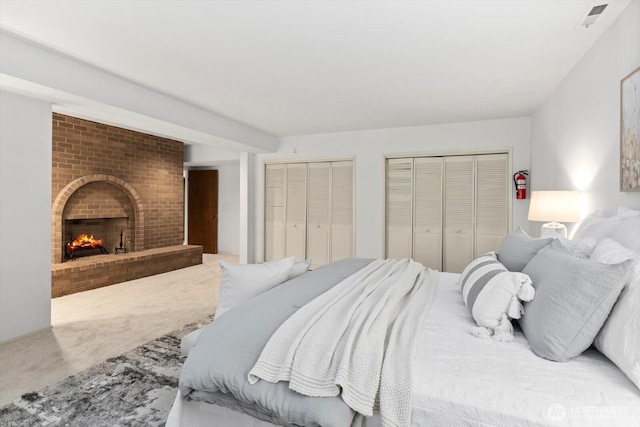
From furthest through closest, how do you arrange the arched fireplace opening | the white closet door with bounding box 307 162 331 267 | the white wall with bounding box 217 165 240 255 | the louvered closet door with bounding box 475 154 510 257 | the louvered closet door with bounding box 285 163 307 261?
1. the white wall with bounding box 217 165 240 255
2. the louvered closet door with bounding box 285 163 307 261
3. the white closet door with bounding box 307 162 331 267
4. the louvered closet door with bounding box 475 154 510 257
5. the arched fireplace opening

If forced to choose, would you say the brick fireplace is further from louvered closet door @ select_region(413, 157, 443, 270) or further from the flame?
louvered closet door @ select_region(413, 157, 443, 270)

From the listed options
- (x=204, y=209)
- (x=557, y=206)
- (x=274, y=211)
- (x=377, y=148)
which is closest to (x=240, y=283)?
(x=557, y=206)

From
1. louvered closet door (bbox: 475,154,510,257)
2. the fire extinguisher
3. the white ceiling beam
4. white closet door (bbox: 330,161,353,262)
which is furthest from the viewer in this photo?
white closet door (bbox: 330,161,353,262)

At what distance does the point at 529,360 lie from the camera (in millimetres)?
1357

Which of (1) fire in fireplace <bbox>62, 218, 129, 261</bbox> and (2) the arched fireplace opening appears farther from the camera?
→ (1) fire in fireplace <bbox>62, 218, 129, 261</bbox>

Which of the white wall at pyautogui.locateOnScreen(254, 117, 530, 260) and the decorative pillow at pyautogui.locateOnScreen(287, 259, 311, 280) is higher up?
the white wall at pyautogui.locateOnScreen(254, 117, 530, 260)

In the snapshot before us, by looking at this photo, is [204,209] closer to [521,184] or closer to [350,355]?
[521,184]

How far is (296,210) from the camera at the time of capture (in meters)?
6.39

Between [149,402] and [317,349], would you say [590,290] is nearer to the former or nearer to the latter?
[317,349]

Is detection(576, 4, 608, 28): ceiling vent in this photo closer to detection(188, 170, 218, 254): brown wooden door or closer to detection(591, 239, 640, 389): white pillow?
detection(591, 239, 640, 389): white pillow

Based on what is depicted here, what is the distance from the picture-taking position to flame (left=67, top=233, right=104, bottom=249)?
17.5 feet

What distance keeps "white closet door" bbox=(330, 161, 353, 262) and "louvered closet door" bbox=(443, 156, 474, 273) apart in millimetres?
1508

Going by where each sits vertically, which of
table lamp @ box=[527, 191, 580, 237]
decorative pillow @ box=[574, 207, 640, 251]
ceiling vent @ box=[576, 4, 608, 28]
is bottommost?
decorative pillow @ box=[574, 207, 640, 251]

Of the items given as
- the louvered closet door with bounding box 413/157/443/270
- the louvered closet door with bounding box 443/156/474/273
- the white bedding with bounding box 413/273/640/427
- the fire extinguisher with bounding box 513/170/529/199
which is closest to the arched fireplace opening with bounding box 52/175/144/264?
the louvered closet door with bounding box 413/157/443/270
